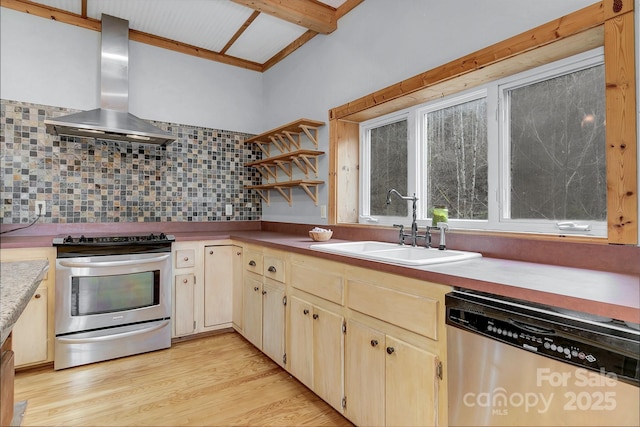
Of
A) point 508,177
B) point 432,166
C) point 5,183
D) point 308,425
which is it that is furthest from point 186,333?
point 508,177

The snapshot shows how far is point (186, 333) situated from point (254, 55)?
2.82 metres

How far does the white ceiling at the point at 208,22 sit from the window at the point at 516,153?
1234 millimetres

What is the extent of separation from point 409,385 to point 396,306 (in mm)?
309

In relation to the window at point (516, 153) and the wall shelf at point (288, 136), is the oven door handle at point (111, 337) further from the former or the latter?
the window at point (516, 153)

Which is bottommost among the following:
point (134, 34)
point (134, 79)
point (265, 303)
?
point (265, 303)

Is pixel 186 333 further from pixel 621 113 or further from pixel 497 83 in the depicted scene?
pixel 621 113

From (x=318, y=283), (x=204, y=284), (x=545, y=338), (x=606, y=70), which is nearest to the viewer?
(x=545, y=338)

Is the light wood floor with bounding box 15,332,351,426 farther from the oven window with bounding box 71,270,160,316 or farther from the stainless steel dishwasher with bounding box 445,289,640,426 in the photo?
the stainless steel dishwasher with bounding box 445,289,640,426

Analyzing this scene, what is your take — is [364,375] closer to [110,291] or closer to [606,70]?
[606,70]

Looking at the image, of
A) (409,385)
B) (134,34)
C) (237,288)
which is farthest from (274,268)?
(134,34)

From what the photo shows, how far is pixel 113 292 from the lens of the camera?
2527 mm

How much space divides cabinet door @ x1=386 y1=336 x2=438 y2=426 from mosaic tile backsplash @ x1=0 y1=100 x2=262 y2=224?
2650 mm

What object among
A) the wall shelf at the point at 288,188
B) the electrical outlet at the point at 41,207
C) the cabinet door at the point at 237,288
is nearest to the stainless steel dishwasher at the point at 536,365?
the wall shelf at the point at 288,188

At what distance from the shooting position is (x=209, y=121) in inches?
141
